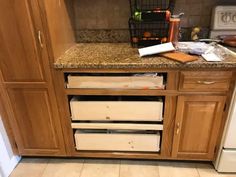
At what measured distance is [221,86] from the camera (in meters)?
1.20

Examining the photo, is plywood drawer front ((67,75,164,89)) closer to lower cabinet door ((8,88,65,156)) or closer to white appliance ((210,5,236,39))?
lower cabinet door ((8,88,65,156))

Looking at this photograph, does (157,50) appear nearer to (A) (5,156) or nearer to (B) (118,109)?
(B) (118,109)

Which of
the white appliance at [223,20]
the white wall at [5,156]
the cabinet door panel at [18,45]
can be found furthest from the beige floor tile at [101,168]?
the white appliance at [223,20]

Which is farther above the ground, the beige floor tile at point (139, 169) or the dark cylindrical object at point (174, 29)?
the dark cylindrical object at point (174, 29)

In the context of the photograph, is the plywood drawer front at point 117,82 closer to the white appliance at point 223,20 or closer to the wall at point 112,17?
the wall at point 112,17

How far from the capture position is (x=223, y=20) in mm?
1523

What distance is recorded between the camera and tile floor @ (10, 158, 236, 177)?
4.89ft

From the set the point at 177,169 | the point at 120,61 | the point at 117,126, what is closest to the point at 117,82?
the point at 120,61

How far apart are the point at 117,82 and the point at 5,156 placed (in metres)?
1.06

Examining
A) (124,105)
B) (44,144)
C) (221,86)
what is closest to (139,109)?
(124,105)

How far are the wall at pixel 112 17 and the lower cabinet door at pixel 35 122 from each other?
675mm

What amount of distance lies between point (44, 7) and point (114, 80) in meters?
0.60

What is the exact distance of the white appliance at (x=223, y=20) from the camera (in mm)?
1502

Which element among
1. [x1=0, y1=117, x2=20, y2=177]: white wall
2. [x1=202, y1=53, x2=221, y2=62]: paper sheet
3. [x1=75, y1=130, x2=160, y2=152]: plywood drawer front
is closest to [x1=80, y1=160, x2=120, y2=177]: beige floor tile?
[x1=75, y1=130, x2=160, y2=152]: plywood drawer front
